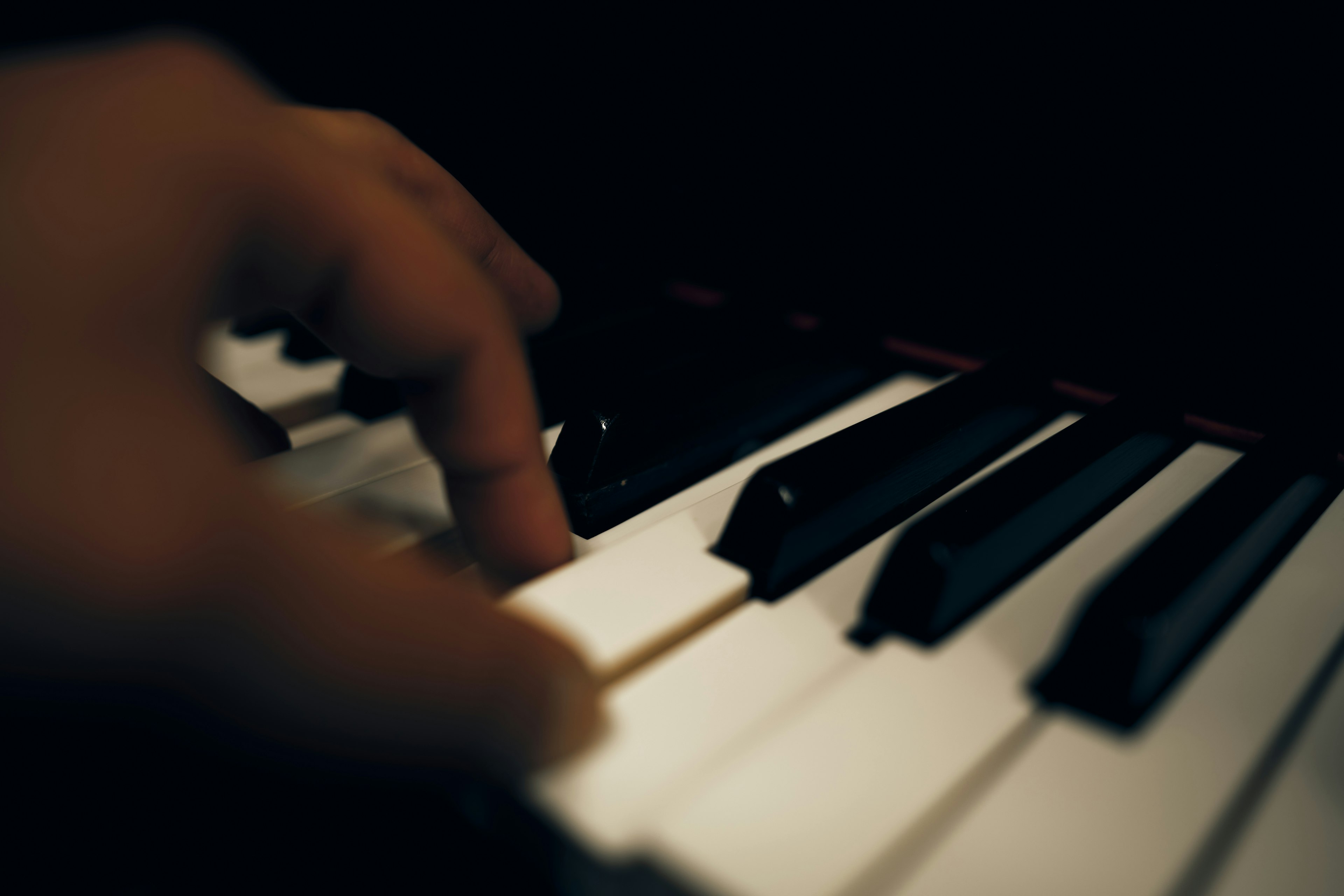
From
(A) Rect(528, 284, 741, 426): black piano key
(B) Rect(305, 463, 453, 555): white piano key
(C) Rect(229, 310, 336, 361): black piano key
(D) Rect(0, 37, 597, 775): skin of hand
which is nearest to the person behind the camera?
(D) Rect(0, 37, 597, 775): skin of hand

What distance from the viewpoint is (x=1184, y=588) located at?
43 centimetres

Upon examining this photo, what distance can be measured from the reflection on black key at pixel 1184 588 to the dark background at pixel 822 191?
89 millimetres

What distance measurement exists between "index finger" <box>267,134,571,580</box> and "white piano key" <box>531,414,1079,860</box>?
0.13 metres

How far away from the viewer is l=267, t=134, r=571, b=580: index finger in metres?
0.41

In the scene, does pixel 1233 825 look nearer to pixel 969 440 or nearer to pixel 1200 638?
pixel 1200 638

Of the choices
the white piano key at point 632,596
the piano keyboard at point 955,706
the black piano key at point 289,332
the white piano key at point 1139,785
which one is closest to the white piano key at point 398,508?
the piano keyboard at point 955,706

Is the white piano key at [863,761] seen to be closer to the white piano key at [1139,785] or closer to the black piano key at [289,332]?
the white piano key at [1139,785]

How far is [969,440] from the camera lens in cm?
64

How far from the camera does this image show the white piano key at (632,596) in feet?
1.47

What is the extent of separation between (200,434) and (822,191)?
2.04ft

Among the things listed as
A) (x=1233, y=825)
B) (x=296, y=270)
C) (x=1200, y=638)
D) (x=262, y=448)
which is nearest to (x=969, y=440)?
(x=1200, y=638)

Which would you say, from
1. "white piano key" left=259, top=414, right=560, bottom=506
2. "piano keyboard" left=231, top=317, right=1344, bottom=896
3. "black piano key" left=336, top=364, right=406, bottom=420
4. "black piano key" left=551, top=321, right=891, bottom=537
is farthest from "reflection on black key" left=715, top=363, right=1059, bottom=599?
"black piano key" left=336, top=364, right=406, bottom=420

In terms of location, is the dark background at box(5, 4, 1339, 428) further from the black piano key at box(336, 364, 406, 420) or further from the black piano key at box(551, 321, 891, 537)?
the black piano key at box(336, 364, 406, 420)

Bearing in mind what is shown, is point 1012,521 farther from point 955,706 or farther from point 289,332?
point 289,332
